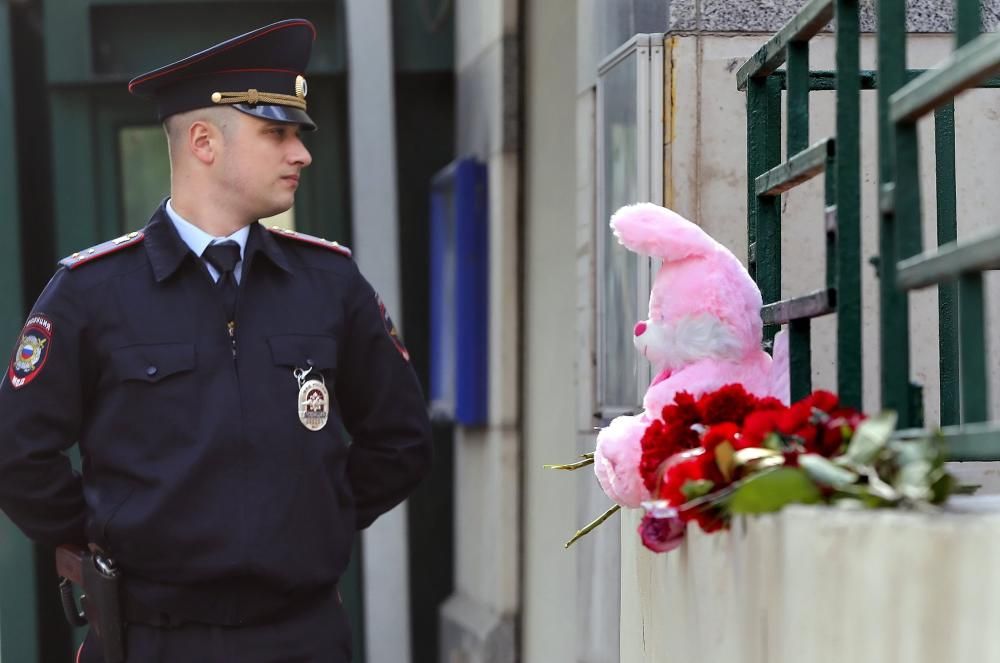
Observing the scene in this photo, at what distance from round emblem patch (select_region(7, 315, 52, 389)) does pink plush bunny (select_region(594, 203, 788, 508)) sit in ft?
4.58

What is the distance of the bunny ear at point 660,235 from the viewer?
→ 292 centimetres

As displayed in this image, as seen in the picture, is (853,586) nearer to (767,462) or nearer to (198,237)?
(767,462)

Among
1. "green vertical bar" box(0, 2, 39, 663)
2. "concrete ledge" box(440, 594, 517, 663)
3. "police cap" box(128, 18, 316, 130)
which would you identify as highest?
"police cap" box(128, 18, 316, 130)

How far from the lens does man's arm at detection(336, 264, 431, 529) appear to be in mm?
4160

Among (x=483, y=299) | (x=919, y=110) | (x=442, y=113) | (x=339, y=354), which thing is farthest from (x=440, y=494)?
(x=919, y=110)

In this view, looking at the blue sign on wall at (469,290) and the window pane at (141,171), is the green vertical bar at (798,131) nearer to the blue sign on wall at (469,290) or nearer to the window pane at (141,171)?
the blue sign on wall at (469,290)

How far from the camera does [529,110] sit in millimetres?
7062

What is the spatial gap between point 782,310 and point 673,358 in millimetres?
181

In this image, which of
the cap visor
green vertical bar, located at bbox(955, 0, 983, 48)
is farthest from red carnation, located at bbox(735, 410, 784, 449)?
the cap visor

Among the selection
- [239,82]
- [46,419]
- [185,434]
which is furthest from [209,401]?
[239,82]

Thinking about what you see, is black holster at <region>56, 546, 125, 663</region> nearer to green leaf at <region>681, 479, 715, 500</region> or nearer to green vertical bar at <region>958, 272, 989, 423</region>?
green leaf at <region>681, 479, 715, 500</region>

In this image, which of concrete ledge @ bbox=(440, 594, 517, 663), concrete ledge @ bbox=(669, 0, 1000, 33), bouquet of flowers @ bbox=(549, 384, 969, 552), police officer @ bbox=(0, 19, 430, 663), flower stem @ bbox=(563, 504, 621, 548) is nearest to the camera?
bouquet of flowers @ bbox=(549, 384, 969, 552)

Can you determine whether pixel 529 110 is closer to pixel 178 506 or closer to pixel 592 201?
pixel 592 201

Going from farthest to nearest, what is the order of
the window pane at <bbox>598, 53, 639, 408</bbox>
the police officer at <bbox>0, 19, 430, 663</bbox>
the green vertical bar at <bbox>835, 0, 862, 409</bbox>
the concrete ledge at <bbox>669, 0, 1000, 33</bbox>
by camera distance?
the window pane at <bbox>598, 53, 639, 408</bbox> → the concrete ledge at <bbox>669, 0, 1000, 33</bbox> → the police officer at <bbox>0, 19, 430, 663</bbox> → the green vertical bar at <bbox>835, 0, 862, 409</bbox>
